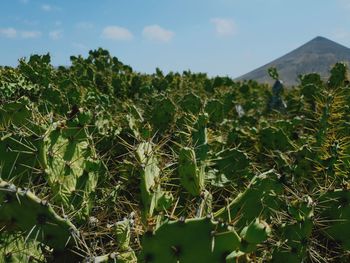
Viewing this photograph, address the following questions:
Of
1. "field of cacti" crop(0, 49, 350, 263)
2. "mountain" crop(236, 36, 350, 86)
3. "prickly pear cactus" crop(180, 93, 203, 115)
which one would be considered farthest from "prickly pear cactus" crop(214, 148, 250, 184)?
"mountain" crop(236, 36, 350, 86)

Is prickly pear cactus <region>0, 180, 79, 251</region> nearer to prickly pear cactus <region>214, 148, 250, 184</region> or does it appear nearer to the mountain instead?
prickly pear cactus <region>214, 148, 250, 184</region>

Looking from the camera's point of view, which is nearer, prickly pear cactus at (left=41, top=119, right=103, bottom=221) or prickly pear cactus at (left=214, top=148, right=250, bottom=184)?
prickly pear cactus at (left=41, top=119, right=103, bottom=221)

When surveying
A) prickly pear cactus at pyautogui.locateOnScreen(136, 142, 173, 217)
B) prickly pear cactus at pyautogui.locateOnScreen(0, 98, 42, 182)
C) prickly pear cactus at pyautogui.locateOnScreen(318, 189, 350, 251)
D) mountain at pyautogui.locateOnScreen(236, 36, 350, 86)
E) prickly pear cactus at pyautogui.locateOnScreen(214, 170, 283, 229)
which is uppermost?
mountain at pyautogui.locateOnScreen(236, 36, 350, 86)

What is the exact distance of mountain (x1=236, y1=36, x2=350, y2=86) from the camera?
221 feet

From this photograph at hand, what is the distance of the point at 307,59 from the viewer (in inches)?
3031

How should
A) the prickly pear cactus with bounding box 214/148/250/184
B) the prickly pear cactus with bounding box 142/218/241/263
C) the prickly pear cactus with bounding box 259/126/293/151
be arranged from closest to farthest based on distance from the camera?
1. the prickly pear cactus with bounding box 142/218/241/263
2. the prickly pear cactus with bounding box 214/148/250/184
3. the prickly pear cactus with bounding box 259/126/293/151

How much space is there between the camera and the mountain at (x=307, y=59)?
67.4 m

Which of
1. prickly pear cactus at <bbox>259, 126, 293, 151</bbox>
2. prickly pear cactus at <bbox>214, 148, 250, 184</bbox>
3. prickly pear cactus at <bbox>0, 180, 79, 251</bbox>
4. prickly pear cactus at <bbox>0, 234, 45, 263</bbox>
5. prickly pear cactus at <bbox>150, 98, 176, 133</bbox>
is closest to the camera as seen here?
prickly pear cactus at <bbox>0, 180, 79, 251</bbox>

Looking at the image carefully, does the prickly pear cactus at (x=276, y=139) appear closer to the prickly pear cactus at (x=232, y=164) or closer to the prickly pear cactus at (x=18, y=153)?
the prickly pear cactus at (x=232, y=164)

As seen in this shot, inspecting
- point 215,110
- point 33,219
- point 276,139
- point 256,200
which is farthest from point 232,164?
point 33,219

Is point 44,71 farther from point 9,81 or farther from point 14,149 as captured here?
point 14,149

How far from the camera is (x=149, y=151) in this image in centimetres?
291

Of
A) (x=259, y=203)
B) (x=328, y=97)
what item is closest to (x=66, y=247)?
(x=259, y=203)

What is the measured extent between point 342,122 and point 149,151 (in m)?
2.05
